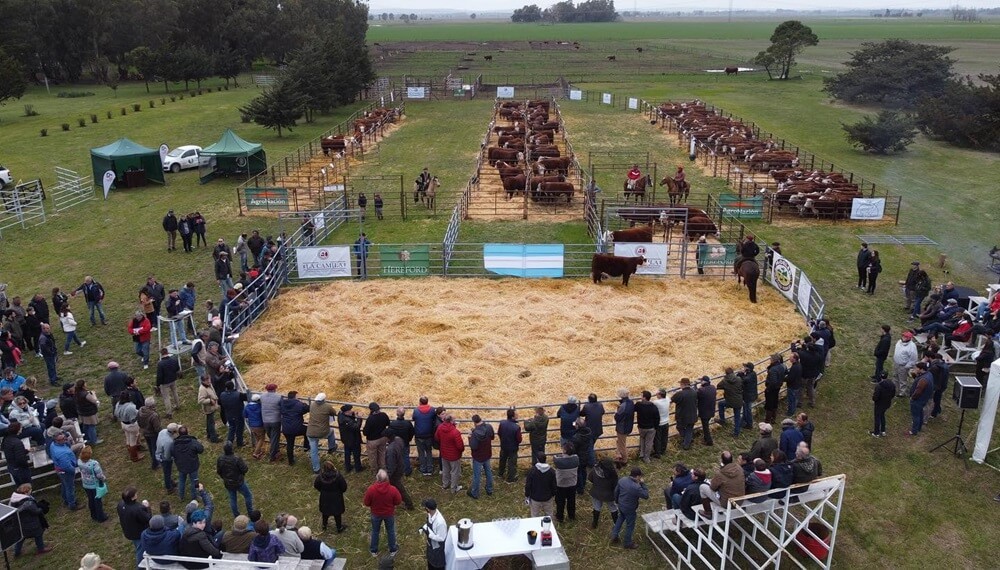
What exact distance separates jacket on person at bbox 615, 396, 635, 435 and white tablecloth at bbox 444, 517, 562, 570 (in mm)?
2727

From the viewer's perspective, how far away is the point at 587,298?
1883cm

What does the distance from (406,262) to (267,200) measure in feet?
32.7

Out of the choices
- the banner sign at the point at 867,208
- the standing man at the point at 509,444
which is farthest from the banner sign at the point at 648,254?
the standing man at the point at 509,444

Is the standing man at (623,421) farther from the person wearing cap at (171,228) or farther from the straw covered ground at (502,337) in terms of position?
the person wearing cap at (171,228)

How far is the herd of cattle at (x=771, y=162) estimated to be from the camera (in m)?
26.5

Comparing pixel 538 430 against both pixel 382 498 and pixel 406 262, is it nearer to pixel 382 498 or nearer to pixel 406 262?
pixel 382 498

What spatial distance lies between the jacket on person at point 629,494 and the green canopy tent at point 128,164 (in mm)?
29429

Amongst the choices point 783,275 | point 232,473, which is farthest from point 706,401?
point 783,275

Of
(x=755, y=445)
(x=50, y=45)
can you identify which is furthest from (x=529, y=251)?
(x=50, y=45)

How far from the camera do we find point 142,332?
Result: 1570 centimetres

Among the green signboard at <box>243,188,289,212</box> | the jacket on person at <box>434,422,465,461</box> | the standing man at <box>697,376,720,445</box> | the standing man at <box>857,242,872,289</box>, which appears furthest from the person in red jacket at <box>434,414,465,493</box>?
the green signboard at <box>243,188,289,212</box>

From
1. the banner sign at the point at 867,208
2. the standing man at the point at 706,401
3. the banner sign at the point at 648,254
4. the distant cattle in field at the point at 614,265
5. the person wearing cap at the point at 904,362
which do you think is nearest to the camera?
the standing man at the point at 706,401

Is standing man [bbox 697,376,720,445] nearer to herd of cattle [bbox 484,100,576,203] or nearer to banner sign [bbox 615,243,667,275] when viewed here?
banner sign [bbox 615,243,667,275]

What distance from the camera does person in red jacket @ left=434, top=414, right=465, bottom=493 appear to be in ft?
36.2
